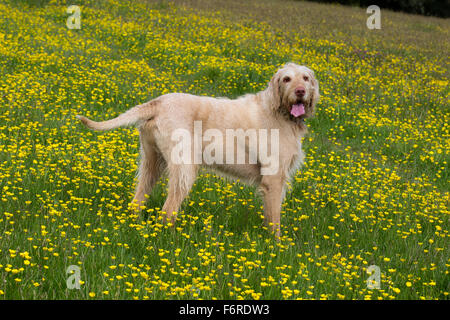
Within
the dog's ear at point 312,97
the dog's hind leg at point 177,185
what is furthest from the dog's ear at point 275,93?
the dog's hind leg at point 177,185

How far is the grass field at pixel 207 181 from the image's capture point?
345cm

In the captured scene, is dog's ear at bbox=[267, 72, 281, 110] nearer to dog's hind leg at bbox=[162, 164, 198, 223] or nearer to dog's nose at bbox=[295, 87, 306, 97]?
dog's nose at bbox=[295, 87, 306, 97]

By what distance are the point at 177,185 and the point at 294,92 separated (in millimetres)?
1422

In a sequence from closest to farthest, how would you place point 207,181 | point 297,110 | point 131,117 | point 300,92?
point 131,117, point 300,92, point 297,110, point 207,181

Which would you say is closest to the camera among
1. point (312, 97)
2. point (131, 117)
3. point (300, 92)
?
point (131, 117)

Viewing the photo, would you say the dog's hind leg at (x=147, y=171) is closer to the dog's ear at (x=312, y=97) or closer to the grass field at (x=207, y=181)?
the grass field at (x=207, y=181)

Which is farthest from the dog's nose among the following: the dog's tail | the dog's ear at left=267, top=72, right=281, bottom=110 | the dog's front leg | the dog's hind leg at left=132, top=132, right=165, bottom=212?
the dog's hind leg at left=132, top=132, right=165, bottom=212

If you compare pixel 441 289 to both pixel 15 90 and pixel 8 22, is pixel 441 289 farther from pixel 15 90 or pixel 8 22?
pixel 8 22

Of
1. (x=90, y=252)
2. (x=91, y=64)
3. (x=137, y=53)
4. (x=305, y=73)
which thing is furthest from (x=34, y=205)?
(x=137, y=53)

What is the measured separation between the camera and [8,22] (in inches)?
449

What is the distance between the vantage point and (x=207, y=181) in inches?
219

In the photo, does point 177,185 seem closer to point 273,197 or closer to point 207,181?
point 273,197

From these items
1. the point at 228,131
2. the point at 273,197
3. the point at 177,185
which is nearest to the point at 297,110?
the point at 228,131

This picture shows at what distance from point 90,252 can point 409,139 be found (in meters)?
5.86
